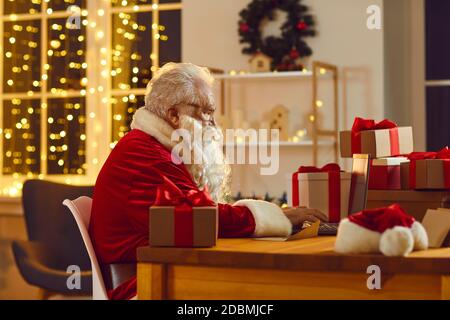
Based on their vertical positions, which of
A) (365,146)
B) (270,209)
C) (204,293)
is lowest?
(204,293)

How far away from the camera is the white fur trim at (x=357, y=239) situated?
144 centimetres

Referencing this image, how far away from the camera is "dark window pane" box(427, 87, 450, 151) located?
4.95m

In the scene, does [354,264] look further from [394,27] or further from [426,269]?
[394,27]

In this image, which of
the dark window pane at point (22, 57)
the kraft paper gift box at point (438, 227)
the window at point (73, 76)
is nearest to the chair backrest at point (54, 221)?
the window at point (73, 76)

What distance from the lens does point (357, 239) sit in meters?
1.45

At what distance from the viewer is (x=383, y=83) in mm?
4691

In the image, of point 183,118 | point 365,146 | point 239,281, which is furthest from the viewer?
point 183,118

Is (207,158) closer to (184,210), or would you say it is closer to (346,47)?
(184,210)

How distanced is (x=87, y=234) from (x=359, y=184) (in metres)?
0.73

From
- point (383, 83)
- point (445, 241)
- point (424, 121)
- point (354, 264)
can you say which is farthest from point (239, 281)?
point (424, 121)

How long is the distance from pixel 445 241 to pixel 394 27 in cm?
341

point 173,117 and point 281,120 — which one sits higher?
point 281,120

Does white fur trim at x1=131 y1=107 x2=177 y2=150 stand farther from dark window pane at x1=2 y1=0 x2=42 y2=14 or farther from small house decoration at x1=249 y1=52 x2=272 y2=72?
dark window pane at x1=2 y1=0 x2=42 y2=14

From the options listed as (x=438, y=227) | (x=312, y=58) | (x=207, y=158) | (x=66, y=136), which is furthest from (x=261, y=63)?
(x=438, y=227)
